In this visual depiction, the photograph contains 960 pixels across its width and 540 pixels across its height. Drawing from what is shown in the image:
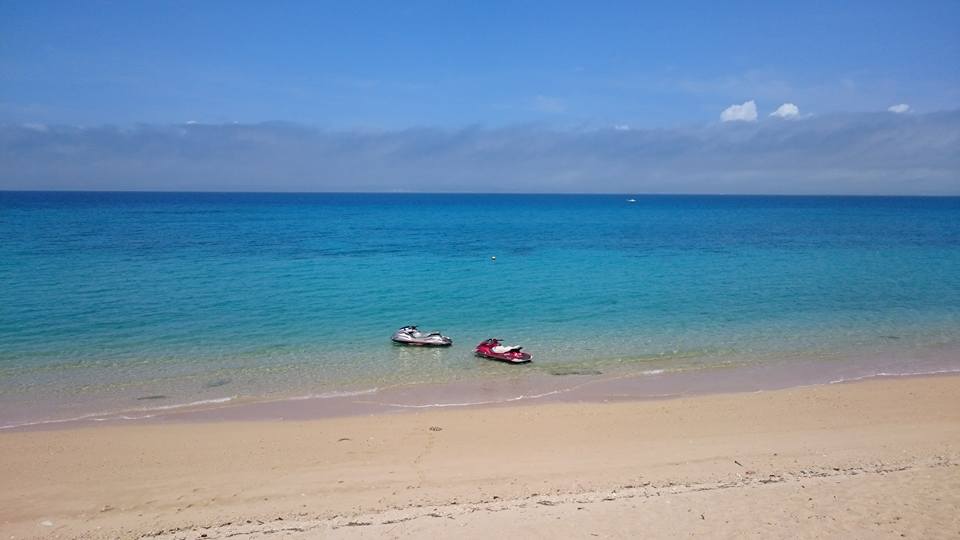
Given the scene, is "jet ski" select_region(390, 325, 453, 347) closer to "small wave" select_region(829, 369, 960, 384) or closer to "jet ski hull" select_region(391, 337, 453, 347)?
"jet ski hull" select_region(391, 337, 453, 347)

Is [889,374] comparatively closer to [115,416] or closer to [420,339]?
[420,339]

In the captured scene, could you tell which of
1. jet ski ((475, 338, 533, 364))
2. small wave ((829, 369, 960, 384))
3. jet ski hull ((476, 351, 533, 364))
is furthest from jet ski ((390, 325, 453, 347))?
small wave ((829, 369, 960, 384))

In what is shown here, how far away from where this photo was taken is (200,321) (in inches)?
1174

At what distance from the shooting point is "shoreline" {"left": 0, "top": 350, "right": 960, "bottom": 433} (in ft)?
60.6

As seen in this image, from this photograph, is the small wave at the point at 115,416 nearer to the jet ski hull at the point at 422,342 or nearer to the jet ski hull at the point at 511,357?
the jet ski hull at the point at 422,342

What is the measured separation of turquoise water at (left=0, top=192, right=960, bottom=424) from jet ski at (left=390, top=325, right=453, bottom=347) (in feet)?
2.50

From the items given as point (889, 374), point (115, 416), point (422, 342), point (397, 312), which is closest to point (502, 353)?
point (422, 342)

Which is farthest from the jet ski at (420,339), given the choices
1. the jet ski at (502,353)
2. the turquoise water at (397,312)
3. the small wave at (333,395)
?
the small wave at (333,395)

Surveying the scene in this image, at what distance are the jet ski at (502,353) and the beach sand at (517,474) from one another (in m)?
4.57

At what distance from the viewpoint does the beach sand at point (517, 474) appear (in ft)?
37.2

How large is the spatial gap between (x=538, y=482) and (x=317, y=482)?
15.3 feet

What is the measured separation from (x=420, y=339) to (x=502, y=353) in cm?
399

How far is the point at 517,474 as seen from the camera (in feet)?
45.4

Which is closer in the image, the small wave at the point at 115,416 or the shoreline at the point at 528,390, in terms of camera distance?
the small wave at the point at 115,416
